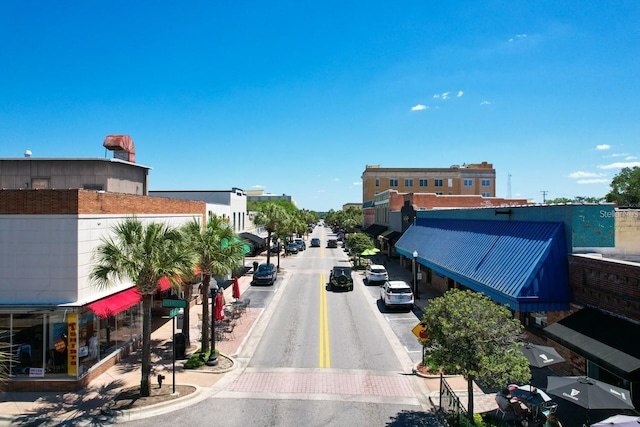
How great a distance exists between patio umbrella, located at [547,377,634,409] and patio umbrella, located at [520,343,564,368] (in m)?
1.22

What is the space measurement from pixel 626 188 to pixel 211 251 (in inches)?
3781

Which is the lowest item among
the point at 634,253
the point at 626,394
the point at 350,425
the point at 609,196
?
the point at 350,425

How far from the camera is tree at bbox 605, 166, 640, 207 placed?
268 feet

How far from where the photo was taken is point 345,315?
24703 millimetres

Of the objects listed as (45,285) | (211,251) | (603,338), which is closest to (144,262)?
(45,285)

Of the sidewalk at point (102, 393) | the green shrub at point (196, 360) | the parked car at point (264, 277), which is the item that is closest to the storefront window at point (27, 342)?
the sidewalk at point (102, 393)

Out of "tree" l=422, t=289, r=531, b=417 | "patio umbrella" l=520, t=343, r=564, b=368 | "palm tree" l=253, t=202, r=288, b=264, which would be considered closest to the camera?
"tree" l=422, t=289, r=531, b=417

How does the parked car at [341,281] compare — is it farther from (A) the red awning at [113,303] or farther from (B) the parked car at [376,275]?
(A) the red awning at [113,303]

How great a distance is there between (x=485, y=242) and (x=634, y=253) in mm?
6129

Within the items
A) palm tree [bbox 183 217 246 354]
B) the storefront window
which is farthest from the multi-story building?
the storefront window

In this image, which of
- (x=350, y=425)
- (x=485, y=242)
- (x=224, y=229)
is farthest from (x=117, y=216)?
(x=485, y=242)

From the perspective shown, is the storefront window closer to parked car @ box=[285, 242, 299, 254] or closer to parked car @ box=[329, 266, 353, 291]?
parked car @ box=[329, 266, 353, 291]

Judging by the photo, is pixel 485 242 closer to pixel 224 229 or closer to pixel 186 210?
pixel 224 229

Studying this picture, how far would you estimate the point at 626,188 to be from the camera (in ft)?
278
